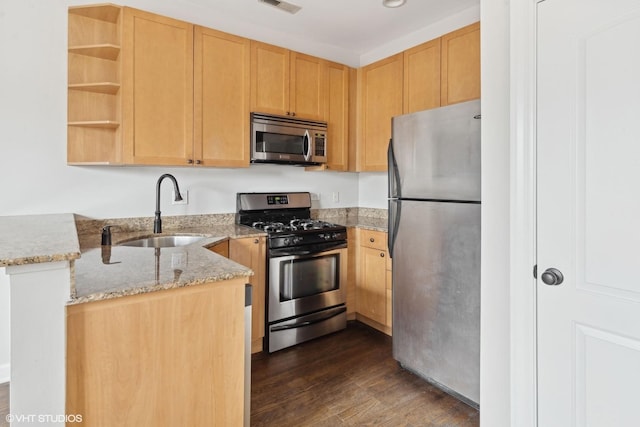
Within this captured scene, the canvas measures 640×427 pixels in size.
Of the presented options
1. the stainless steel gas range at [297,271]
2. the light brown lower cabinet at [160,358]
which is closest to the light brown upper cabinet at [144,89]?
the stainless steel gas range at [297,271]

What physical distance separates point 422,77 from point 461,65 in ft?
1.14

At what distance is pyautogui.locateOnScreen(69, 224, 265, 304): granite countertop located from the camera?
1.13 meters

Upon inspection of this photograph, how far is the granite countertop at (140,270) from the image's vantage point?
3.70 feet

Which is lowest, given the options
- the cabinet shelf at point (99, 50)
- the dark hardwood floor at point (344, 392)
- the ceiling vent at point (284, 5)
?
the dark hardwood floor at point (344, 392)

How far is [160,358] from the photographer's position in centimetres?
120

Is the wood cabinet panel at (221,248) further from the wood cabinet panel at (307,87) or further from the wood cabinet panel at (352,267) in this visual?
the wood cabinet panel at (307,87)

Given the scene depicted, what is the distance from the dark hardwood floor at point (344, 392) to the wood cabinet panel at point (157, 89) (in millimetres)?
1631

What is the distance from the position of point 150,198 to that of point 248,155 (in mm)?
808

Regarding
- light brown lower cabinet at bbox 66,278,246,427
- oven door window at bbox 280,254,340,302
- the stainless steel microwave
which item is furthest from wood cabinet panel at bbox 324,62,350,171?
light brown lower cabinet at bbox 66,278,246,427

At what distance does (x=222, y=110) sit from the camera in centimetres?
266
